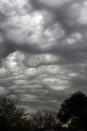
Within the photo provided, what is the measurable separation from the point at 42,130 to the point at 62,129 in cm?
550

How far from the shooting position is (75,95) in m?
66.4

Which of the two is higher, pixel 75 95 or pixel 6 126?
pixel 75 95

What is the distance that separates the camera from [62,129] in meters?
61.8

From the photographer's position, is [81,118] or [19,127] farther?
[81,118]

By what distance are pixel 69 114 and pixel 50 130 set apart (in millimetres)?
6286

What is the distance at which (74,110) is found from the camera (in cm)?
6412

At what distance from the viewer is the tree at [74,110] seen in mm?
62259

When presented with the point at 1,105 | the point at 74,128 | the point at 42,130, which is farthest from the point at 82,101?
the point at 1,105

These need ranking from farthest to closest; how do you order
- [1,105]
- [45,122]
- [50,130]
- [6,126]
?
1. [45,122]
2. [50,130]
3. [1,105]
4. [6,126]

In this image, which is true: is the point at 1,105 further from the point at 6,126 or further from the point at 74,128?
the point at 6,126

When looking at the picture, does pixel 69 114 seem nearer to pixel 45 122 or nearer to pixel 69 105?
pixel 69 105

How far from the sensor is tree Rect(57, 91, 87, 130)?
62.3 metres

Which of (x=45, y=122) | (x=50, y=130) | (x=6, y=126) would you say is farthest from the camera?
(x=45, y=122)

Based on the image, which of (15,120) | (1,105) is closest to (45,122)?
(1,105)
